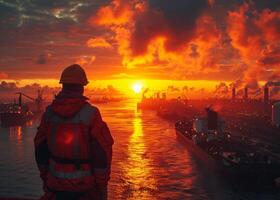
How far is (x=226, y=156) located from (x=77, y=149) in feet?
130

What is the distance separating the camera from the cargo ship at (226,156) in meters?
35.4

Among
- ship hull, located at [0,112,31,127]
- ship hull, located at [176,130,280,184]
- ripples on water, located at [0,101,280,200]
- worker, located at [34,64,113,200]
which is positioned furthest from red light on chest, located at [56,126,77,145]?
ship hull, located at [0,112,31,127]

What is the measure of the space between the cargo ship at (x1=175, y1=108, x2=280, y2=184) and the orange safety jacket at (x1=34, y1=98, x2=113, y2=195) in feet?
113

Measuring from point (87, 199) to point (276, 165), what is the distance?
117 feet

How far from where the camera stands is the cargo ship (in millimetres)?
35406

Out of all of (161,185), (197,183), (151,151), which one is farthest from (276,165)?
(151,151)

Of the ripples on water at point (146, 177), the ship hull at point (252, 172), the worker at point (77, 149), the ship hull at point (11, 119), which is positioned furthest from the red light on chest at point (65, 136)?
the ship hull at point (11, 119)

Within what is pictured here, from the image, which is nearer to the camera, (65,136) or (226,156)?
(65,136)

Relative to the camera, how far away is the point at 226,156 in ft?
135

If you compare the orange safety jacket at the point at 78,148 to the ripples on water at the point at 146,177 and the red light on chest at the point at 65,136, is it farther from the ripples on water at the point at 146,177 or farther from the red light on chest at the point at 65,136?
the ripples on water at the point at 146,177

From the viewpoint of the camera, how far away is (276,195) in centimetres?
3344

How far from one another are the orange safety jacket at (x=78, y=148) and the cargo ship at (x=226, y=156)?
34358 mm

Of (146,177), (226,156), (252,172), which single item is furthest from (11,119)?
(252,172)

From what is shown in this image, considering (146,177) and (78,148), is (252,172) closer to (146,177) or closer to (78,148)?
(146,177)
